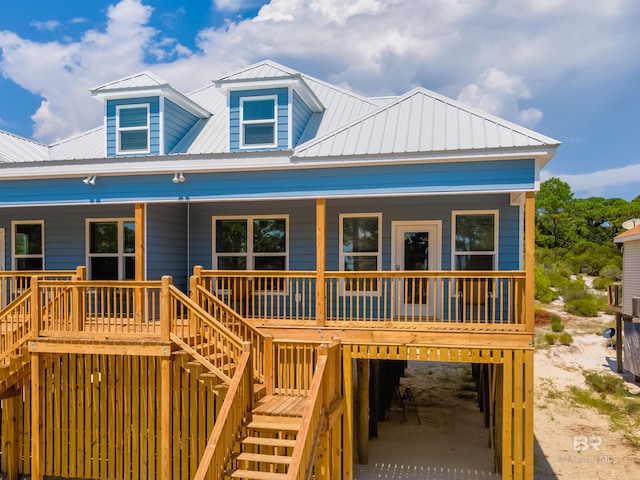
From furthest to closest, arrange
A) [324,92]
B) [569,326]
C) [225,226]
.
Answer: [569,326] → [324,92] → [225,226]

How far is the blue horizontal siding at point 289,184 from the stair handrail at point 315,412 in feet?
10.3

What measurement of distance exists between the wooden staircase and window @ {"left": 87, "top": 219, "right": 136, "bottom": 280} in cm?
632

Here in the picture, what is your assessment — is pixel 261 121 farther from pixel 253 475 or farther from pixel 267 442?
pixel 253 475

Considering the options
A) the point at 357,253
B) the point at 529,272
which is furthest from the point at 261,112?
the point at 529,272

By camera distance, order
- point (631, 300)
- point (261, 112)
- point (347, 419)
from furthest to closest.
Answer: point (631, 300) → point (261, 112) → point (347, 419)

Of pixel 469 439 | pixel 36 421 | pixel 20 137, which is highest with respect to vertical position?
pixel 20 137

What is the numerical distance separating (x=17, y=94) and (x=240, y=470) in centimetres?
6833

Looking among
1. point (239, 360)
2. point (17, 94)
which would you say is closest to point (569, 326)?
point (239, 360)

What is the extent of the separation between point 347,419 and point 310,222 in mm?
4936

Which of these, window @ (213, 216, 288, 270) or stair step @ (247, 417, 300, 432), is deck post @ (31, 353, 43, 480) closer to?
stair step @ (247, 417, 300, 432)

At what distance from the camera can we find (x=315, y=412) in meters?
8.03

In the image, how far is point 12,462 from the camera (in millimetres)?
10766

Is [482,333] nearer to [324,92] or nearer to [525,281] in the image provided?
[525,281]

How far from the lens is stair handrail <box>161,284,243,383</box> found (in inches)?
344
